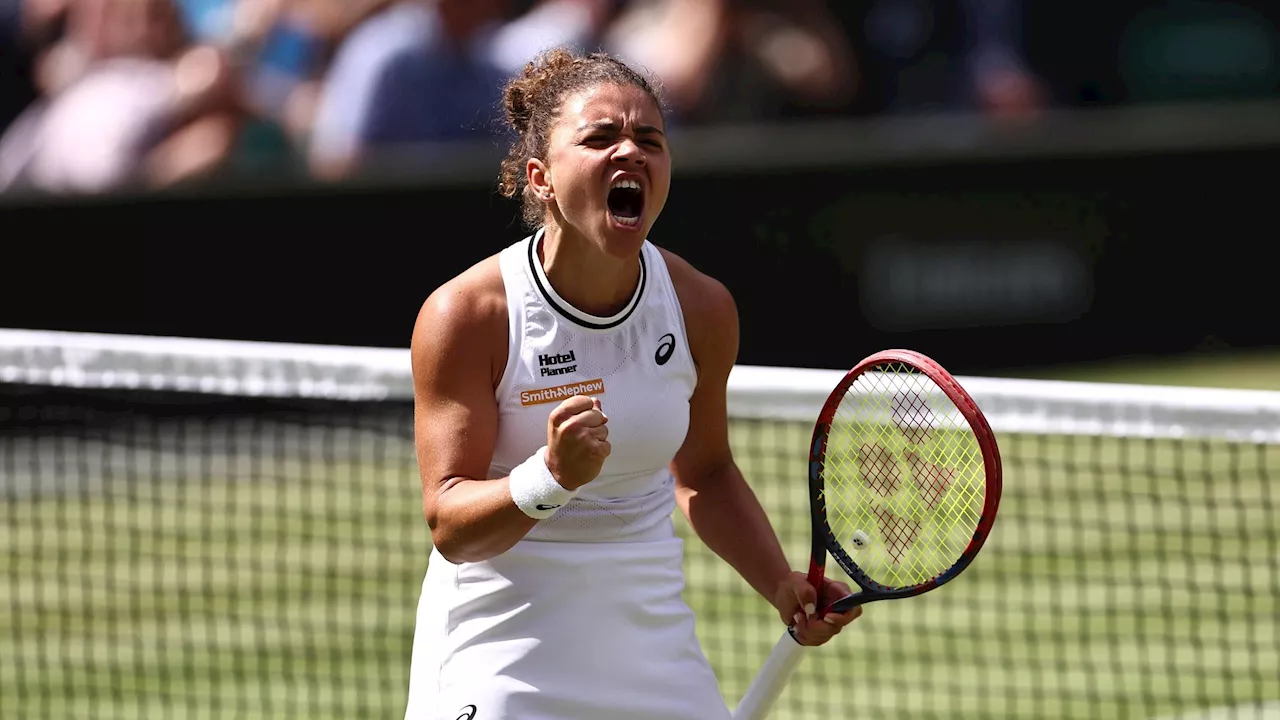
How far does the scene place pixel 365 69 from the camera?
1023 cm

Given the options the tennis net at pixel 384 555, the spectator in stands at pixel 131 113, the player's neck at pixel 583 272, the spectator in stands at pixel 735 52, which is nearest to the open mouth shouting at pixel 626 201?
the player's neck at pixel 583 272

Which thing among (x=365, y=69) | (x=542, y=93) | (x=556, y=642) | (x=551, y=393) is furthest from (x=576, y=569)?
(x=365, y=69)

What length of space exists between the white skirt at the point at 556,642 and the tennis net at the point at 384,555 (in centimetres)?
178

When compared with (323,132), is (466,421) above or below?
below

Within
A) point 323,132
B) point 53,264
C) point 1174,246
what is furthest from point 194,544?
point 1174,246

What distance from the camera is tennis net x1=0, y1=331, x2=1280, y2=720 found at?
18.3ft

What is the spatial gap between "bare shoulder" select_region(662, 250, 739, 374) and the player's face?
315mm

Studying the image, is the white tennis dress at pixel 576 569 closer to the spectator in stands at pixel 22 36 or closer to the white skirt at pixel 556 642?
the white skirt at pixel 556 642

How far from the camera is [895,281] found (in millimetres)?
11250

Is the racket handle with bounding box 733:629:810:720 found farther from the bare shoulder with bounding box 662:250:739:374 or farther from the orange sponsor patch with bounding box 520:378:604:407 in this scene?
the orange sponsor patch with bounding box 520:378:604:407

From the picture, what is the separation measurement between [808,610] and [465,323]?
31.1 inches

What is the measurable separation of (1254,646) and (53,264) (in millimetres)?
6135

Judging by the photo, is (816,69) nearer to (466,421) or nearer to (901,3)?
(901,3)

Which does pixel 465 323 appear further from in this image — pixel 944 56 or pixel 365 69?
pixel 944 56
